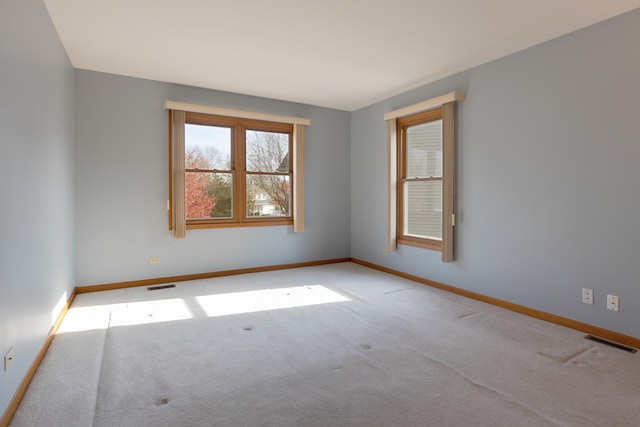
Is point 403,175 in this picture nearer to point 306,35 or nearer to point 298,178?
point 298,178

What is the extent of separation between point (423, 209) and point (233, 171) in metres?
2.70

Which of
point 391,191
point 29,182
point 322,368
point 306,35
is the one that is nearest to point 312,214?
point 391,191

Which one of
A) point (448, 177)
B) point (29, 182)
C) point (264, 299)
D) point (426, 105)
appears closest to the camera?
point (29, 182)

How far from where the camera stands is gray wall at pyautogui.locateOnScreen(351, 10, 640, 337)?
9.25 ft

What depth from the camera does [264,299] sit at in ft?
13.1

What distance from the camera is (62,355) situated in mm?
2586

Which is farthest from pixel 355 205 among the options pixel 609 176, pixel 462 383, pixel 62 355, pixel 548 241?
pixel 62 355

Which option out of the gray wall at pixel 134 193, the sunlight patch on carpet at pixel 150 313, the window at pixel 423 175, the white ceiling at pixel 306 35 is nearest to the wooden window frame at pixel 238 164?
the gray wall at pixel 134 193

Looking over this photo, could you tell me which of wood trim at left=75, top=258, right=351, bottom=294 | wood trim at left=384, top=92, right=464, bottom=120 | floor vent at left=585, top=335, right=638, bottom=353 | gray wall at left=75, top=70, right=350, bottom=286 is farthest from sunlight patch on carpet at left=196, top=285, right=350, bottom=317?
wood trim at left=384, top=92, right=464, bottom=120

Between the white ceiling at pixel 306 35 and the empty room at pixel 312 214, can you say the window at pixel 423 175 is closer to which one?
the empty room at pixel 312 214

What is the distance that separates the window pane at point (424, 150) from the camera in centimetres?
454

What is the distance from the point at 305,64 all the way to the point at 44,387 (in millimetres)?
3574

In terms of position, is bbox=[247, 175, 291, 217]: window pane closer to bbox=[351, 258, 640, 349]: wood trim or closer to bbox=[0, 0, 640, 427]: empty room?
bbox=[0, 0, 640, 427]: empty room

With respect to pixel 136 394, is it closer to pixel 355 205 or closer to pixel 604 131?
pixel 604 131
